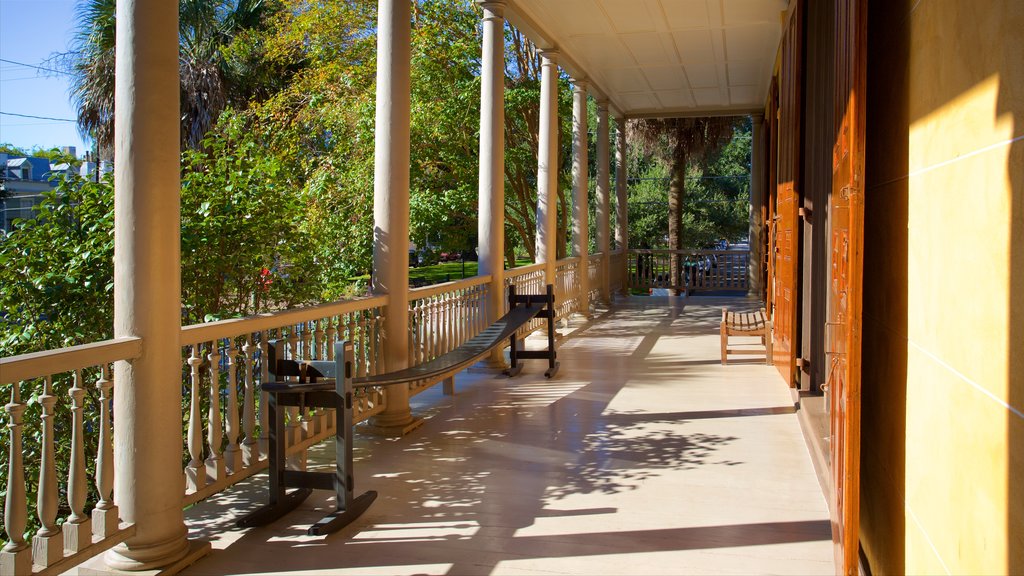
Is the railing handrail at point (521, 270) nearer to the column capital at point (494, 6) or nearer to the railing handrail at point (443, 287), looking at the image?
the railing handrail at point (443, 287)

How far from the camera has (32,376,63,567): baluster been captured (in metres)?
2.67

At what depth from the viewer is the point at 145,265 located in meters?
3.02

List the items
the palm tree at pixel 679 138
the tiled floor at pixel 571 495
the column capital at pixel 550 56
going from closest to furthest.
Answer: the tiled floor at pixel 571 495 < the column capital at pixel 550 56 < the palm tree at pixel 679 138

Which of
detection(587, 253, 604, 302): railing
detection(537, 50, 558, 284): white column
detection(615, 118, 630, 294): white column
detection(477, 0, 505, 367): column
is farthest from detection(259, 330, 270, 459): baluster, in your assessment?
detection(615, 118, 630, 294): white column

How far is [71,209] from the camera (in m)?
4.79

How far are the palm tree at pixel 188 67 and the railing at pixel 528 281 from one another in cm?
900

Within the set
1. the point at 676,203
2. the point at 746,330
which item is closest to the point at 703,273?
the point at 676,203

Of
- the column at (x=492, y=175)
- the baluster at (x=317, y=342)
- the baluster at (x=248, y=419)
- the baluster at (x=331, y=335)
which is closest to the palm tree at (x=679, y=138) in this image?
the column at (x=492, y=175)

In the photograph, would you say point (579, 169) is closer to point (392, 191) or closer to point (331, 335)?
point (392, 191)

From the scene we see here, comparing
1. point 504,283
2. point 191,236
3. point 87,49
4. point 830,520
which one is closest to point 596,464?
point 830,520

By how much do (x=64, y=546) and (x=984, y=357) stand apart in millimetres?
2794

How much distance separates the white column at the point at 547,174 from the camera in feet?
32.1

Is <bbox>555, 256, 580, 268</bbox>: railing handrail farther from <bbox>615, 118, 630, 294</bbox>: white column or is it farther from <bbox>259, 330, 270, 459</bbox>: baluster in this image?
<bbox>259, 330, 270, 459</bbox>: baluster

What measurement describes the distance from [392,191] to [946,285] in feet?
12.5
